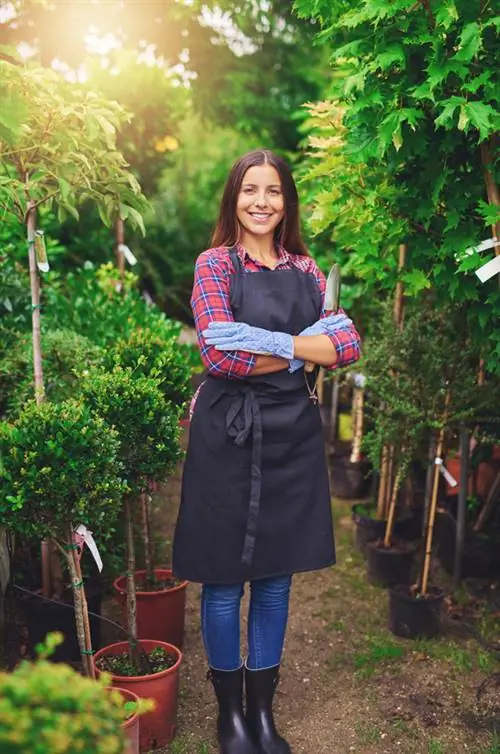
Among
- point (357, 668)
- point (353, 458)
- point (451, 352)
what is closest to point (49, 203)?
point (451, 352)

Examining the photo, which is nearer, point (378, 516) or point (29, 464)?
point (29, 464)

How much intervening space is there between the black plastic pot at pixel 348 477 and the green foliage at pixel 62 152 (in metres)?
3.37

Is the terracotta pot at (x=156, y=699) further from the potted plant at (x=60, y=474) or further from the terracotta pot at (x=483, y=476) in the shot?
the terracotta pot at (x=483, y=476)

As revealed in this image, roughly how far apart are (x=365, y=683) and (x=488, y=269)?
75.7 inches

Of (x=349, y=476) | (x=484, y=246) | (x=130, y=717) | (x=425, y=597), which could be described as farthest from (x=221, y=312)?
A: (x=349, y=476)

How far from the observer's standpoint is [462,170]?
137 inches

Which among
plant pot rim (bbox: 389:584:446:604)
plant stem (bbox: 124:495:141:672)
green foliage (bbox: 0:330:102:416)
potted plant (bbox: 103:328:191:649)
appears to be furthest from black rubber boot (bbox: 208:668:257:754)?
green foliage (bbox: 0:330:102:416)

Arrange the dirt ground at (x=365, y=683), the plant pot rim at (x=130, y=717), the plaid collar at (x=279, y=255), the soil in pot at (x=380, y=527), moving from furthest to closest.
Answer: the soil in pot at (x=380, y=527) < the dirt ground at (x=365, y=683) < the plaid collar at (x=279, y=255) < the plant pot rim at (x=130, y=717)

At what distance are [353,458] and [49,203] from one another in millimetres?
2903

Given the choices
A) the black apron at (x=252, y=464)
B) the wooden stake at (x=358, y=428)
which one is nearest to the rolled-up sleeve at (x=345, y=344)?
the black apron at (x=252, y=464)

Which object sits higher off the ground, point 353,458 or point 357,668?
point 353,458

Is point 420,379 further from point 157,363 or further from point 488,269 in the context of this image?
point 157,363

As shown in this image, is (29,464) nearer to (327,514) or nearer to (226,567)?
(226,567)

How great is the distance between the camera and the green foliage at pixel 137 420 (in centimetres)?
311
